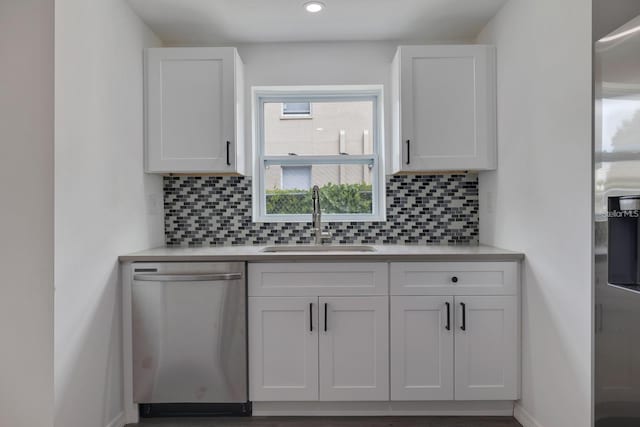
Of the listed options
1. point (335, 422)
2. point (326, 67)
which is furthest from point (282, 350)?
point (326, 67)

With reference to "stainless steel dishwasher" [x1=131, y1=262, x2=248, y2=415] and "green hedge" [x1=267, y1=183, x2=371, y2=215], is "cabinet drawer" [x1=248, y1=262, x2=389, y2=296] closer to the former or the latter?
"stainless steel dishwasher" [x1=131, y1=262, x2=248, y2=415]

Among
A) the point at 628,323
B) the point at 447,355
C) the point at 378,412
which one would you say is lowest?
the point at 378,412

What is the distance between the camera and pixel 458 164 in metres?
2.56

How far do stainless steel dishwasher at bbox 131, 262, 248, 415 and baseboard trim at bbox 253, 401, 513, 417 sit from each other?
23 centimetres

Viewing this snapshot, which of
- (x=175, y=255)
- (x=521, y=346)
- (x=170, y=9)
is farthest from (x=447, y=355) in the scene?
(x=170, y=9)

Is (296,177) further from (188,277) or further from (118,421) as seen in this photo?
(118,421)

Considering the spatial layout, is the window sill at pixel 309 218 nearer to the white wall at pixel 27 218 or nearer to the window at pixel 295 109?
the window at pixel 295 109

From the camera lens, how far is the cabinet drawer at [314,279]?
227cm

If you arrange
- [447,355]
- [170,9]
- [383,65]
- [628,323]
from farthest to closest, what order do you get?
1. [383,65]
2. [170,9]
3. [447,355]
4. [628,323]

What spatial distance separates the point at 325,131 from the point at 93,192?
5.37 feet

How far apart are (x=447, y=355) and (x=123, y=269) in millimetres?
1831

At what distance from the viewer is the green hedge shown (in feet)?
10.0

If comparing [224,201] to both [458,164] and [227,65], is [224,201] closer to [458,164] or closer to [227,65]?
[227,65]

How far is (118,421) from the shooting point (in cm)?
222
